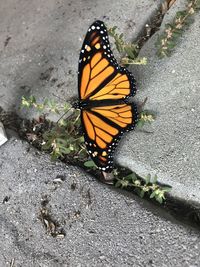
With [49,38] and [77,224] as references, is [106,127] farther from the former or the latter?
[49,38]

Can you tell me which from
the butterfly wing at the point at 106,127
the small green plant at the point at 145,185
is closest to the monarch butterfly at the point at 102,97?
the butterfly wing at the point at 106,127

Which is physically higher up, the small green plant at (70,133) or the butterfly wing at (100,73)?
the butterfly wing at (100,73)

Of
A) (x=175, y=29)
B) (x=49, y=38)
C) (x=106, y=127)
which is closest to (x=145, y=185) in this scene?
(x=106, y=127)

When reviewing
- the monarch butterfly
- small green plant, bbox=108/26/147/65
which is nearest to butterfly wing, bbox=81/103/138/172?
the monarch butterfly

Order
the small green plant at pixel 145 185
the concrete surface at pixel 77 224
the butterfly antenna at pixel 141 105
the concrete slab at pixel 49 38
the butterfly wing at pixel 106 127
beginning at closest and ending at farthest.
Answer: the concrete surface at pixel 77 224
the small green plant at pixel 145 185
the butterfly wing at pixel 106 127
the butterfly antenna at pixel 141 105
the concrete slab at pixel 49 38

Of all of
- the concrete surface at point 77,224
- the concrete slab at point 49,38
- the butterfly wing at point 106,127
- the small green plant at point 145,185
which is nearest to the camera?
the concrete surface at point 77,224

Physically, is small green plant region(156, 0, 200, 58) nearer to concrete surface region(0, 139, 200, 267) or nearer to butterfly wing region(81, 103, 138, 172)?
butterfly wing region(81, 103, 138, 172)

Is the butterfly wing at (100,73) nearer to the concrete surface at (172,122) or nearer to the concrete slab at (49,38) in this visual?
the concrete surface at (172,122)
